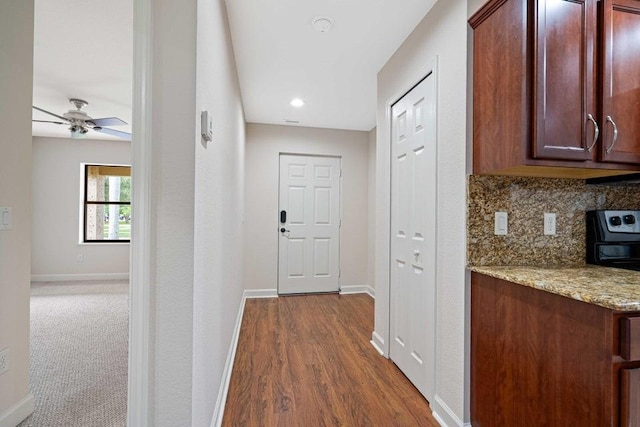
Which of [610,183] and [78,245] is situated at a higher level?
[610,183]

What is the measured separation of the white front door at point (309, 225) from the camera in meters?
4.36

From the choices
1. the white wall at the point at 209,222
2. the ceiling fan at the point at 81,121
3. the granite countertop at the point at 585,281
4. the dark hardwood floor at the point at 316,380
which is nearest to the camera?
the granite countertop at the point at 585,281

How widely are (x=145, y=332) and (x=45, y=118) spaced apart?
15.7ft

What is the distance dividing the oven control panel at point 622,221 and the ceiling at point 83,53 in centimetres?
310

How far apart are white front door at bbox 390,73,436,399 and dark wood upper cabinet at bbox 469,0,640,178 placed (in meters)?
0.47

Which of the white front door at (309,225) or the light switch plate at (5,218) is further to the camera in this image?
the white front door at (309,225)

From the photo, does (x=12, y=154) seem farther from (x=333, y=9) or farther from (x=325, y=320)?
(x=325, y=320)

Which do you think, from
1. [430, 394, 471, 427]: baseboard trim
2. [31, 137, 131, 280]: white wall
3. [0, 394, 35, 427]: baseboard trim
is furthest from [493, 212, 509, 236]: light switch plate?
[31, 137, 131, 280]: white wall

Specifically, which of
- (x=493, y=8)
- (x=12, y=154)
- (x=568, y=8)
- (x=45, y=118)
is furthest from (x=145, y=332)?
(x=45, y=118)

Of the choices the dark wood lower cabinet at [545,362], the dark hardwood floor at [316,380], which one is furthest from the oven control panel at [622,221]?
the dark hardwood floor at [316,380]

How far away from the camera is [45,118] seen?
4191 millimetres

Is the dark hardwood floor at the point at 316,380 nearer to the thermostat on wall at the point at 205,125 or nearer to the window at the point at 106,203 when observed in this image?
the thermostat on wall at the point at 205,125

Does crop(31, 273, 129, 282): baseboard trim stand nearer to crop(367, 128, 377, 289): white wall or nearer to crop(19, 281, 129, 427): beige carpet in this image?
crop(19, 281, 129, 427): beige carpet

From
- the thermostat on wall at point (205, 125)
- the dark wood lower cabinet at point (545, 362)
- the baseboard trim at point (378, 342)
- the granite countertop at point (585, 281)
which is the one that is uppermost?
the thermostat on wall at point (205, 125)
